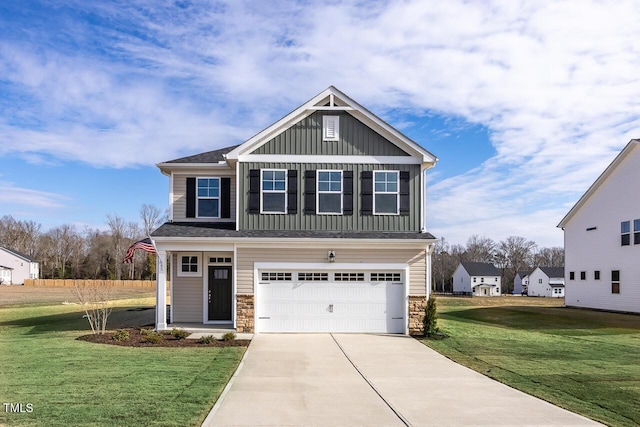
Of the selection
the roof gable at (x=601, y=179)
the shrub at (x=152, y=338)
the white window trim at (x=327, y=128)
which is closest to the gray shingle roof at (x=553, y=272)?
the roof gable at (x=601, y=179)

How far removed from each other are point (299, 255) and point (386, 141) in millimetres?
4945

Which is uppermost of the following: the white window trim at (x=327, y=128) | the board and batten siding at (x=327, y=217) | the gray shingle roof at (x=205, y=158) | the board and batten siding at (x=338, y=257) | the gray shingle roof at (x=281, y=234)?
the white window trim at (x=327, y=128)

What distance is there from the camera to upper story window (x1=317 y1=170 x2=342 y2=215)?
19.1 metres

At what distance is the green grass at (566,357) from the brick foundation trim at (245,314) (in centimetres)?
568

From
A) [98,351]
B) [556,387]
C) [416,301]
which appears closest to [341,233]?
[416,301]

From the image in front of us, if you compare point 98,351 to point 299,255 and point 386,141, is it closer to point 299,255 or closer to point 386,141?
point 299,255

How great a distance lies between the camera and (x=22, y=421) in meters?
7.25

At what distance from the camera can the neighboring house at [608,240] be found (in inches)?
1059

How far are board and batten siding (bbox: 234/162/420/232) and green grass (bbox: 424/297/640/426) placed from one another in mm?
4262

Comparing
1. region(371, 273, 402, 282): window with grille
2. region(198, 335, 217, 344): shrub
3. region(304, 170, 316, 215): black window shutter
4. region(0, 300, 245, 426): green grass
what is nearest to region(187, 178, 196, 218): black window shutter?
region(304, 170, 316, 215): black window shutter

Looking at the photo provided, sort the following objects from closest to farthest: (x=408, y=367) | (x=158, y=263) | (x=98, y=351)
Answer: (x=408, y=367) < (x=98, y=351) < (x=158, y=263)

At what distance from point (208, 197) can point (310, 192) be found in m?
3.91

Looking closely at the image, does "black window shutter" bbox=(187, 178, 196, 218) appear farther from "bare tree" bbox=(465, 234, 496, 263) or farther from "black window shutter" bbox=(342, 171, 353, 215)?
"bare tree" bbox=(465, 234, 496, 263)

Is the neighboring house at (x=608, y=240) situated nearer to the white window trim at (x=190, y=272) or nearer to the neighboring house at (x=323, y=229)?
the neighboring house at (x=323, y=229)
